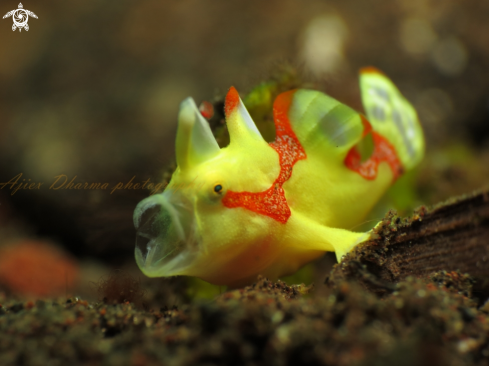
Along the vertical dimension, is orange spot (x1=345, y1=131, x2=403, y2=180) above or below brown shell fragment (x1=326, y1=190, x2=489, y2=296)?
above

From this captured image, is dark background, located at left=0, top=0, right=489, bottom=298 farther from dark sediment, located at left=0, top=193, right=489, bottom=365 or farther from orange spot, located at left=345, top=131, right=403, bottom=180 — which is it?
dark sediment, located at left=0, top=193, right=489, bottom=365

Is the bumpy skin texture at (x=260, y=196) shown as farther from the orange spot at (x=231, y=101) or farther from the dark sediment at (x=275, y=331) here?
the dark sediment at (x=275, y=331)

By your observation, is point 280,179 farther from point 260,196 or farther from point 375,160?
point 375,160

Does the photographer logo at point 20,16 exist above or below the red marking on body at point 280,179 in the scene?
above

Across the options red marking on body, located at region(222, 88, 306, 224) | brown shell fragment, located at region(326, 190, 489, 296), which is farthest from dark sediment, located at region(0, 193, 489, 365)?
red marking on body, located at region(222, 88, 306, 224)

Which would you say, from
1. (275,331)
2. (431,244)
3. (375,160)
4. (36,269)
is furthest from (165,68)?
(275,331)

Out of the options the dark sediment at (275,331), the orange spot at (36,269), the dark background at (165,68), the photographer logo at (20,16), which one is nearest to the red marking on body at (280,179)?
the dark sediment at (275,331)

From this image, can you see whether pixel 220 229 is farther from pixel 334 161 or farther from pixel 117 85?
pixel 117 85
